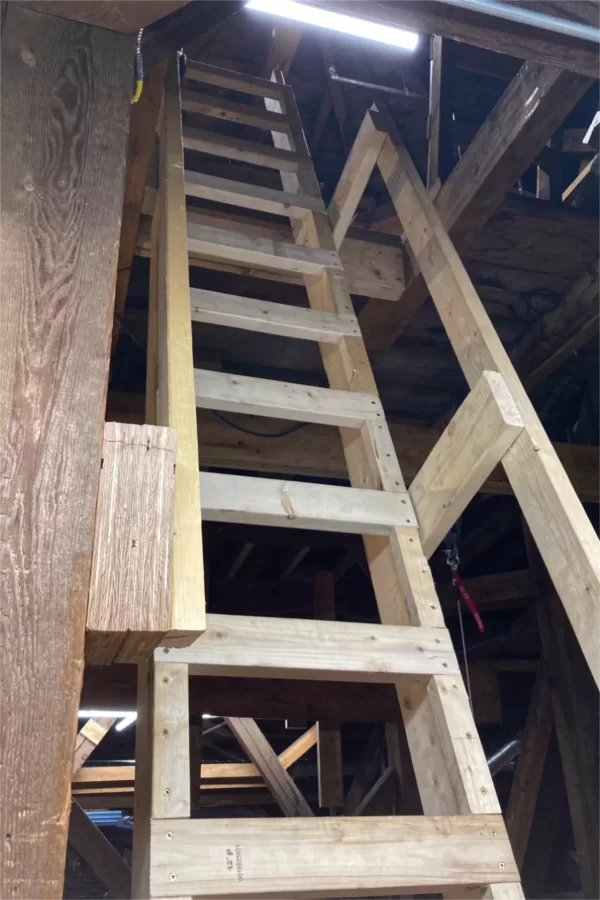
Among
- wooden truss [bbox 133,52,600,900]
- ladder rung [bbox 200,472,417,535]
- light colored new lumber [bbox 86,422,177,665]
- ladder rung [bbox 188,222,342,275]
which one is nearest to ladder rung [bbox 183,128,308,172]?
wooden truss [bbox 133,52,600,900]

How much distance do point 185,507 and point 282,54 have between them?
334 cm

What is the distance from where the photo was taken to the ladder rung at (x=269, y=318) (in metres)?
2.08

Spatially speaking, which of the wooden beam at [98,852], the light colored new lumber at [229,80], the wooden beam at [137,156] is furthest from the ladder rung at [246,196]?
the wooden beam at [98,852]

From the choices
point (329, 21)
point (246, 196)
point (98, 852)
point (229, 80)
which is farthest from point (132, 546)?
point (98, 852)

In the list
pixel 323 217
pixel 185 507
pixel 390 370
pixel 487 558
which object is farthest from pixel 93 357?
pixel 487 558

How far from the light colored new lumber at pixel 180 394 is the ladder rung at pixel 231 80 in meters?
1.16

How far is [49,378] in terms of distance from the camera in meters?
0.95

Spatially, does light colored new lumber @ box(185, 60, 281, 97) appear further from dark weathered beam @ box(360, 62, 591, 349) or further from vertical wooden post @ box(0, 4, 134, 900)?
vertical wooden post @ box(0, 4, 134, 900)

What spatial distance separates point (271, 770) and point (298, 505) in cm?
429

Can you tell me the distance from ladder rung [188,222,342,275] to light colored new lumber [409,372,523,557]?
0.96m

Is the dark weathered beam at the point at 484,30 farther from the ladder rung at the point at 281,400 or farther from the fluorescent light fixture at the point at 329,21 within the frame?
the ladder rung at the point at 281,400

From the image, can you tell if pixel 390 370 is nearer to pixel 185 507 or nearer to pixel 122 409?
pixel 122 409

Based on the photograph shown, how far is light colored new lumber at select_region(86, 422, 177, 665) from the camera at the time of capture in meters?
0.80

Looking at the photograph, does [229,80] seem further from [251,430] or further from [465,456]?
[465,456]
